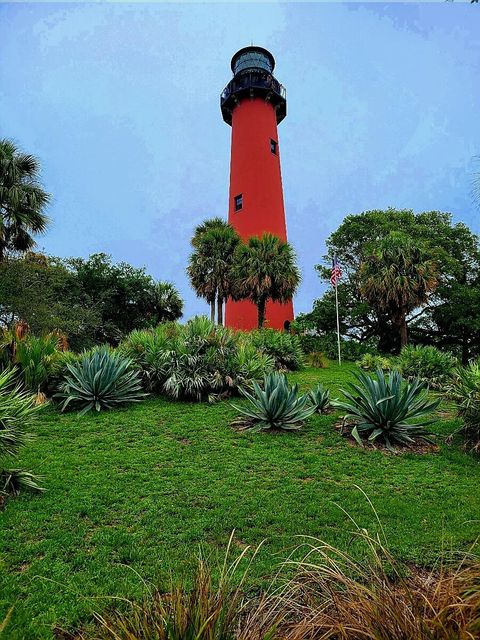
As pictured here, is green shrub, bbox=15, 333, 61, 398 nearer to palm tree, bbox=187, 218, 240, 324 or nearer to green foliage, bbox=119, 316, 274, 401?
green foliage, bbox=119, 316, 274, 401

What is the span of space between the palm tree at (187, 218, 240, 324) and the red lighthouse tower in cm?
151

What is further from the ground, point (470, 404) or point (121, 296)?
point (121, 296)

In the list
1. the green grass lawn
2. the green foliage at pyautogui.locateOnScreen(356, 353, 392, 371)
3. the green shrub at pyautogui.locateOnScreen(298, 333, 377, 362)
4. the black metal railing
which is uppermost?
the black metal railing

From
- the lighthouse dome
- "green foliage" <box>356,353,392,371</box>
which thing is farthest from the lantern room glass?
"green foliage" <box>356,353,392,371</box>

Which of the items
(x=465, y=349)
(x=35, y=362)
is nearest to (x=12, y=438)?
(x=35, y=362)

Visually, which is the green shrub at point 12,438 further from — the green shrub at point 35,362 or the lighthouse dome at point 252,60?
the lighthouse dome at point 252,60

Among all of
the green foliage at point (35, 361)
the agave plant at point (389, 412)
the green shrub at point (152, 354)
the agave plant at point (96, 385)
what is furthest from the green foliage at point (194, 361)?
the agave plant at point (389, 412)

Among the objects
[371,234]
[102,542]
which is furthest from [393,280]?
[102,542]

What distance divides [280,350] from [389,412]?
32.1ft

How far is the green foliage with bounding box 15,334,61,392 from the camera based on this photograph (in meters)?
9.71

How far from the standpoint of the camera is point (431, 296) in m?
25.6

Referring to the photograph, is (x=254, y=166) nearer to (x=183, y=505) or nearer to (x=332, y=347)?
(x=332, y=347)

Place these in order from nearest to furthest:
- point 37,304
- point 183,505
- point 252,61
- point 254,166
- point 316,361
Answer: point 183,505 < point 37,304 < point 316,361 < point 254,166 < point 252,61

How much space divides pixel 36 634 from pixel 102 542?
50.9 inches
